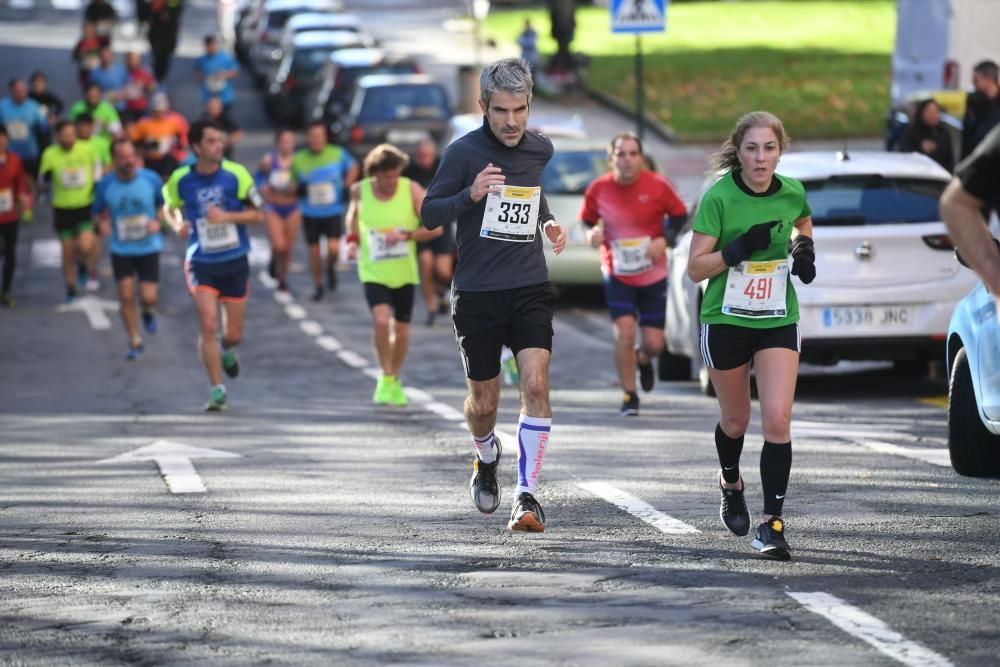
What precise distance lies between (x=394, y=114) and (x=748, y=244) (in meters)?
23.9

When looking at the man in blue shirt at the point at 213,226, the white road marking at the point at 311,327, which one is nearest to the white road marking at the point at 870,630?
the man in blue shirt at the point at 213,226

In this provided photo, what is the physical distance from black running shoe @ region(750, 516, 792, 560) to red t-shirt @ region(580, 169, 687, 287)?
6112mm

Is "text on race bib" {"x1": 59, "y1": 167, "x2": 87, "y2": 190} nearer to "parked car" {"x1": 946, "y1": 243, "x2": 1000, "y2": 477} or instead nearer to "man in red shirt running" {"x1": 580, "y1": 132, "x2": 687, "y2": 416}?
"man in red shirt running" {"x1": 580, "y1": 132, "x2": 687, "y2": 416}

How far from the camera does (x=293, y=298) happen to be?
24.2m

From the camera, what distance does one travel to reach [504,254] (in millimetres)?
9125

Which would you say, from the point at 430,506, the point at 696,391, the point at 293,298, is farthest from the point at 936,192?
the point at 293,298

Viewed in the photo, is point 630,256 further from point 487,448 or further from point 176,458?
point 487,448

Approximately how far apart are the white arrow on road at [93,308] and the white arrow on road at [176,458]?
359 inches

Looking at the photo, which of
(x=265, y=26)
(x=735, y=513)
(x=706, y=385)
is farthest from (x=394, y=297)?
(x=265, y=26)

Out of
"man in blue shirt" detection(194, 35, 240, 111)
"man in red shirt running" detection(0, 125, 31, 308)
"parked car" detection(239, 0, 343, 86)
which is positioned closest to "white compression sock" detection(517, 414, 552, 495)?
"man in red shirt running" detection(0, 125, 31, 308)

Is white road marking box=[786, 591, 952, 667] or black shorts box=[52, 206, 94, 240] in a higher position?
white road marking box=[786, 591, 952, 667]

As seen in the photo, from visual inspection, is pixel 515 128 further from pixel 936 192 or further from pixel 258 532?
pixel 936 192

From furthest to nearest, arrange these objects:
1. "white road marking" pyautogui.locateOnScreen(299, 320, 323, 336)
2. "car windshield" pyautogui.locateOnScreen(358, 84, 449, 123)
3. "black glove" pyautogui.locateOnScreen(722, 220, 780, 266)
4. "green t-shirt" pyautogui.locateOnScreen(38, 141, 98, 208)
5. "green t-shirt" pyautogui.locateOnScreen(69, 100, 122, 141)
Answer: "car windshield" pyautogui.locateOnScreen(358, 84, 449, 123) < "green t-shirt" pyautogui.locateOnScreen(69, 100, 122, 141) < "green t-shirt" pyautogui.locateOnScreen(38, 141, 98, 208) < "white road marking" pyautogui.locateOnScreen(299, 320, 323, 336) < "black glove" pyautogui.locateOnScreen(722, 220, 780, 266)

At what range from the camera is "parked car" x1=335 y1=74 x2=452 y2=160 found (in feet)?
103
